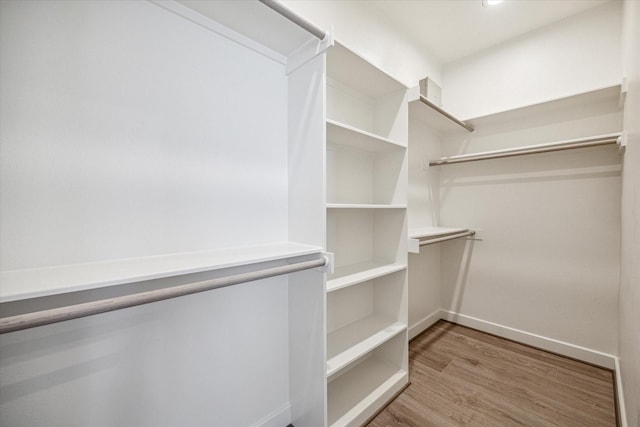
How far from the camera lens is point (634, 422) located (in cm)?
104

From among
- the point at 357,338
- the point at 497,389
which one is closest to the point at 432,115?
the point at 357,338

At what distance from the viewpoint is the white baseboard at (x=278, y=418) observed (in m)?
1.29

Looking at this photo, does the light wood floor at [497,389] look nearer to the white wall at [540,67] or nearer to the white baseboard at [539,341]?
the white baseboard at [539,341]

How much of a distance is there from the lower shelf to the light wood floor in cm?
8

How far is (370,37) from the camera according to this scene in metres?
1.87

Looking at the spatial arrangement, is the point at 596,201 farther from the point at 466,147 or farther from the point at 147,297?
the point at 147,297

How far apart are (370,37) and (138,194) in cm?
193

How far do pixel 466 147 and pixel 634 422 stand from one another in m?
2.17

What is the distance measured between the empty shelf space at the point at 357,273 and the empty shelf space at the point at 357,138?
0.82 m

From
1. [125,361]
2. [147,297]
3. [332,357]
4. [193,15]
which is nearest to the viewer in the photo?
[147,297]

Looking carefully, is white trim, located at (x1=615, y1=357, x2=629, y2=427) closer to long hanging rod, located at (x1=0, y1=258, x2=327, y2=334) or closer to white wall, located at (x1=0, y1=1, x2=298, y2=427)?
white wall, located at (x1=0, y1=1, x2=298, y2=427)

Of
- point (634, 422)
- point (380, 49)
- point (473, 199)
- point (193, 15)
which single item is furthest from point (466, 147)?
point (193, 15)

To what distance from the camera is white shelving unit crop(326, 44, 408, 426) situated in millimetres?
1499

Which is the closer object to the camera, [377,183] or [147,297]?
[147,297]
